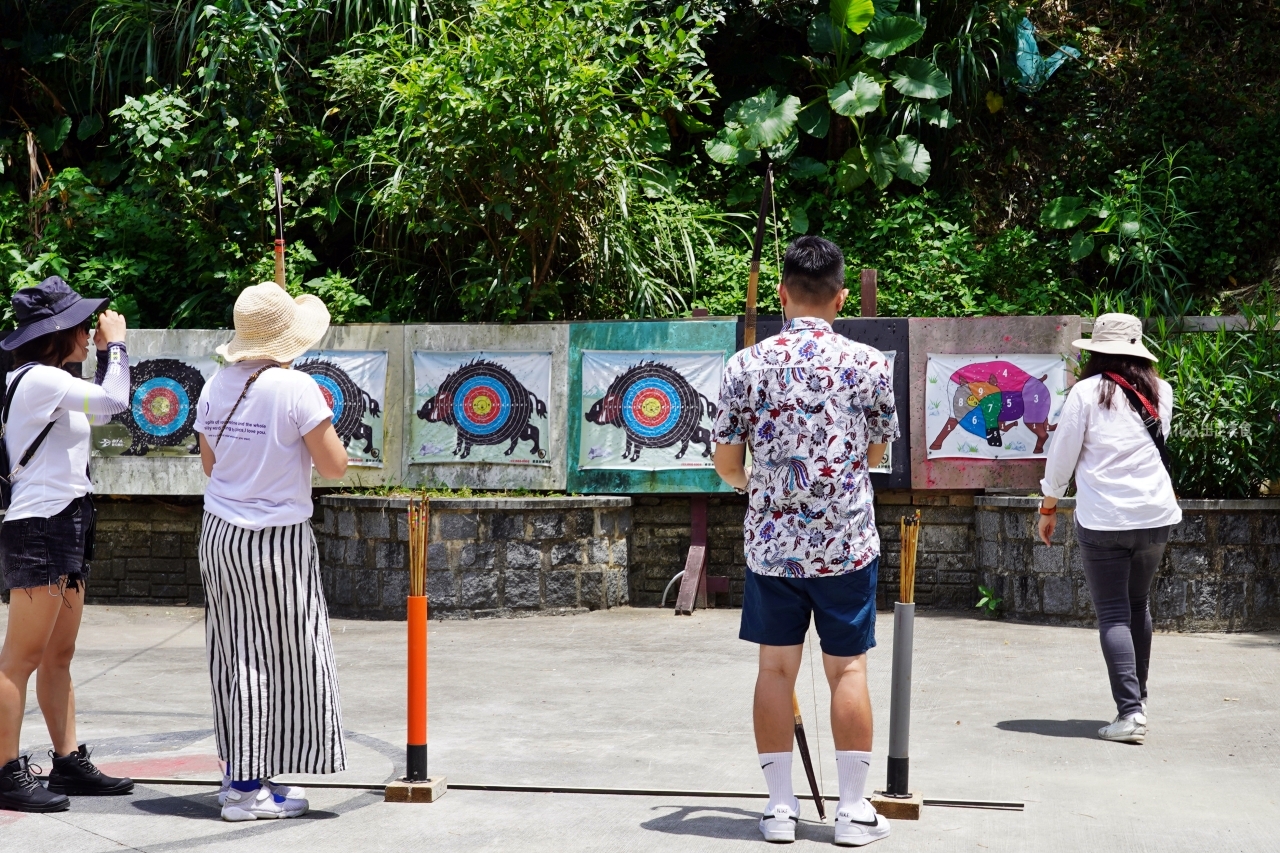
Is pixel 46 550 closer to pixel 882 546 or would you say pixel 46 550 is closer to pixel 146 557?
pixel 146 557

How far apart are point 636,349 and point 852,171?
13.2ft

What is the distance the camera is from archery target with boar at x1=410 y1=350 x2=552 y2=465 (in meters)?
9.93

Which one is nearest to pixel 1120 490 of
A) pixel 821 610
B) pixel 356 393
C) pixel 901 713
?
pixel 901 713

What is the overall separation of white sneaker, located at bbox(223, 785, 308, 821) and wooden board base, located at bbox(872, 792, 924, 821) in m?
2.09

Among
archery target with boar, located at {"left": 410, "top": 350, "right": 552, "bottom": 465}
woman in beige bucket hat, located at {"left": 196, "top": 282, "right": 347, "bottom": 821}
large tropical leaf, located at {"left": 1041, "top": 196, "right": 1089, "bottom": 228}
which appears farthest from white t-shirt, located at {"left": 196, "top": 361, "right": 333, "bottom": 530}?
large tropical leaf, located at {"left": 1041, "top": 196, "right": 1089, "bottom": 228}

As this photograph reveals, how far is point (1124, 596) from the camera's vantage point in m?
6.06

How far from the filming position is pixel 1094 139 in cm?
1329

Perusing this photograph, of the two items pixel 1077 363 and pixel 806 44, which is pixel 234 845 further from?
pixel 806 44

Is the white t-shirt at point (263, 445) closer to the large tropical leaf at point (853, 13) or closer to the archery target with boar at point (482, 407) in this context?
the archery target with boar at point (482, 407)

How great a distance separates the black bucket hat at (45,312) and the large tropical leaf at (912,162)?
9270 mm

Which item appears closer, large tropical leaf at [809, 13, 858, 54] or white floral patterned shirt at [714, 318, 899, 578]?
white floral patterned shirt at [714, 318, 899, 578]

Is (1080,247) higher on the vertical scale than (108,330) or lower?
higher

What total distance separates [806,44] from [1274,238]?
5233 mm

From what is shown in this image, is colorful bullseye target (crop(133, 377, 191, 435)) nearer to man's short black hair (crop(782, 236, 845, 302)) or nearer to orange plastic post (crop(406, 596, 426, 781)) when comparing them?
orange plastic post (crop(406, 596, 426, 781))
